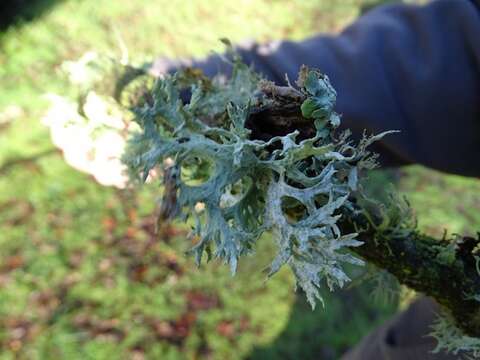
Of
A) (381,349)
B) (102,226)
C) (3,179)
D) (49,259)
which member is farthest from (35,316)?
(381,349)

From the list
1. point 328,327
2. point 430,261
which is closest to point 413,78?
point 430,261

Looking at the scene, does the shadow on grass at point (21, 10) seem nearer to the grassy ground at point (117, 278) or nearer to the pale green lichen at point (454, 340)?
the grassy ground at point (117, 278)

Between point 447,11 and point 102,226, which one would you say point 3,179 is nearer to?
point 102,226

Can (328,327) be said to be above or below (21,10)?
below

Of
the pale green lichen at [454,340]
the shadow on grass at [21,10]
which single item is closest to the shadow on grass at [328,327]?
the pale green lichen at [454,340]

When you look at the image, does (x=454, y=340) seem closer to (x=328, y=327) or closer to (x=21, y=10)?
(x=328, y=327)

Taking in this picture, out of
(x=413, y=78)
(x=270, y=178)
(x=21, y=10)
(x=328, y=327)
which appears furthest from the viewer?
(x=21, y=10)
